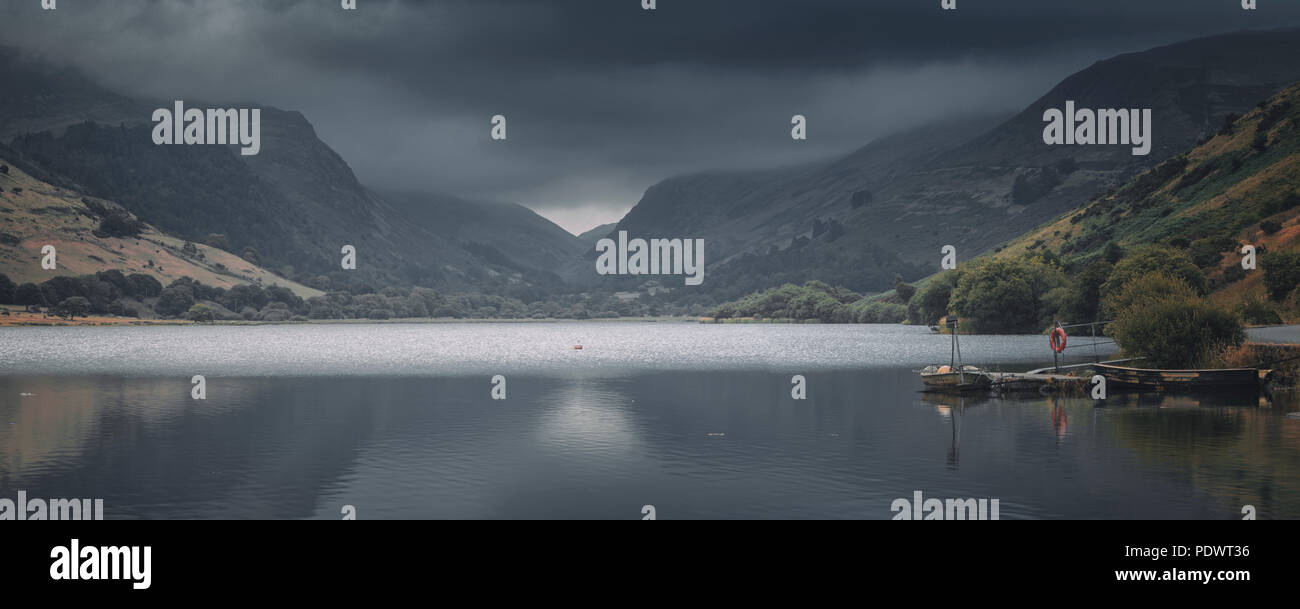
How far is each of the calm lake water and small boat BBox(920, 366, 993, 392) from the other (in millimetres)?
2483

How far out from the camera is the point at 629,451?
4641 centimetres

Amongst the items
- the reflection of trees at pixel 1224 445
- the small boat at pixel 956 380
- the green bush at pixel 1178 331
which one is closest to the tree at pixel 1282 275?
the green bush at pixel 1178 331

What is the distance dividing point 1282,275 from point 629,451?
116m

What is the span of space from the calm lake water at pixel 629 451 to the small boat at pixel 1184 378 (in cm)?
337

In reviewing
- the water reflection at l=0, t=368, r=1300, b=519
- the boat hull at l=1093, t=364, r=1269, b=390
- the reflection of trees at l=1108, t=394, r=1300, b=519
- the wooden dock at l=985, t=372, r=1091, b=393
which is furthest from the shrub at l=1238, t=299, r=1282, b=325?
the water reflection at l=0, t=368, r=1300, b=519

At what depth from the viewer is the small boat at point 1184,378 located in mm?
68750

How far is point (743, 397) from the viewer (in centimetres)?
7631
